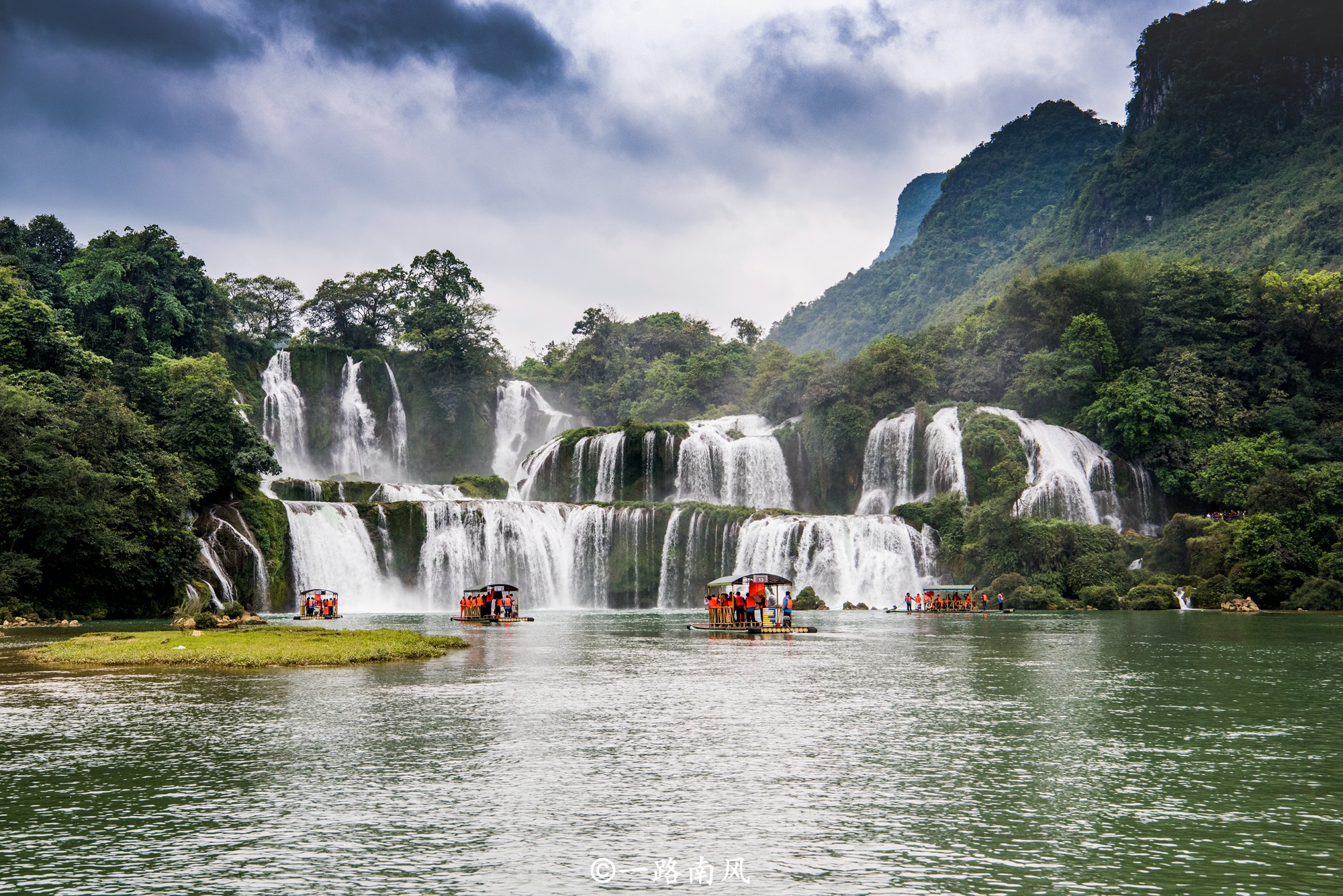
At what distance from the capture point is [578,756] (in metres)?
12.7

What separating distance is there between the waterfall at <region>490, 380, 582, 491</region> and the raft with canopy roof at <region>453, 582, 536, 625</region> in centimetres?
3772

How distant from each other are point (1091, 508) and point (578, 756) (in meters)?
47.4

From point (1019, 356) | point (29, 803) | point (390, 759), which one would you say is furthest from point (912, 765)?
point (1019, 356)

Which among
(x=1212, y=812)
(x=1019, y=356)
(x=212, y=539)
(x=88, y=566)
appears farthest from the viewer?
(x=1019, y=356)

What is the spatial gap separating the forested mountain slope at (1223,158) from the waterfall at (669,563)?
43.1 meters

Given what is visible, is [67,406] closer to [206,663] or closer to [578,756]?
[206,663]

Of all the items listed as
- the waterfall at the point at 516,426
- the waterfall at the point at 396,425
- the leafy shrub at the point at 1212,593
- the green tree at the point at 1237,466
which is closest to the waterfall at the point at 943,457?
the green tree at the point at 1237,466

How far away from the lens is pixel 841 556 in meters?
50.6

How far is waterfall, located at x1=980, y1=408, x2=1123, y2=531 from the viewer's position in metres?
53.1

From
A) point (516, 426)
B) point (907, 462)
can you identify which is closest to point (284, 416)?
point (516, 426)

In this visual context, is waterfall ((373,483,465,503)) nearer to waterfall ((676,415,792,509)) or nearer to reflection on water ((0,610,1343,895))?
waterfall ((676,415,792,509))

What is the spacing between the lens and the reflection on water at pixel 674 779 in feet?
27.2

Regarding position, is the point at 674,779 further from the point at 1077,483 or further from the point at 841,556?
the point at 1077,483

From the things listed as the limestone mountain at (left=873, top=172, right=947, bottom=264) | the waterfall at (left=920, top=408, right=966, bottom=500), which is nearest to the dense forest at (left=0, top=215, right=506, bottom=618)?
the waterfall at (left=920, top=408, right=966, bottom=500)
